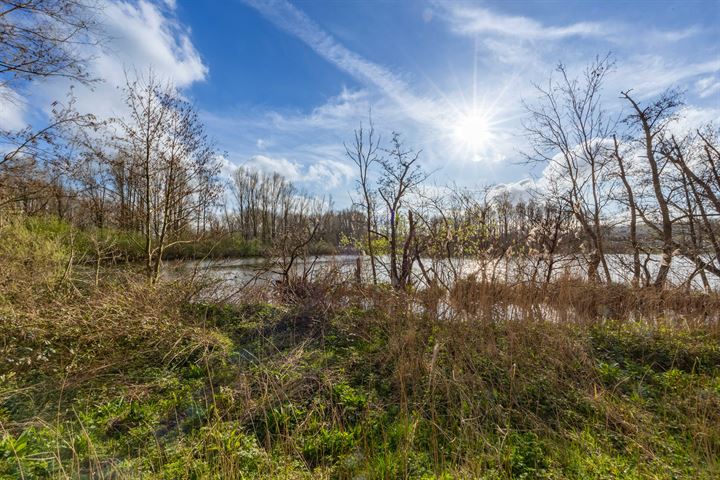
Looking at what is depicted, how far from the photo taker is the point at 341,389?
123 inches

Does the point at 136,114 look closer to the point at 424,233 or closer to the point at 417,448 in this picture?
the point at 424,233

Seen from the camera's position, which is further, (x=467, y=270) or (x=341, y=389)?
(x=467, y=270)

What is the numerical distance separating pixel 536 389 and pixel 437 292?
250cm

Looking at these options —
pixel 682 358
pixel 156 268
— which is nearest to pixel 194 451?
pixel 682 358

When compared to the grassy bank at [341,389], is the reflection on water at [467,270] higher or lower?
higher

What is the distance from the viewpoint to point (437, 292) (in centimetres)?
555

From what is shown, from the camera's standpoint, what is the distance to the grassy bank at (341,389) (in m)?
2.24

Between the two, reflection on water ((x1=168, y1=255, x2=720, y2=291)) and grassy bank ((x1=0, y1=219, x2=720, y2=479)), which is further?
reflection on water ((x1=168, y1=255, x2=720, y2=291))

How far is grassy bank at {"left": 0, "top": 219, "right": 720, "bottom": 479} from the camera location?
7.36 ft

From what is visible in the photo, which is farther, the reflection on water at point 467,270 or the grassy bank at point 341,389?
the reflection on water at point 467,270

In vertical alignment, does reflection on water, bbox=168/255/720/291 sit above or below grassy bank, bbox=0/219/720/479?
above

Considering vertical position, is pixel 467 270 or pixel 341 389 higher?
pixel 467 270

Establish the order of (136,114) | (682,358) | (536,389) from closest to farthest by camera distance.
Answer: (536,389), (682,358), (136,114)

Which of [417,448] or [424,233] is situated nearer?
[417,448]
